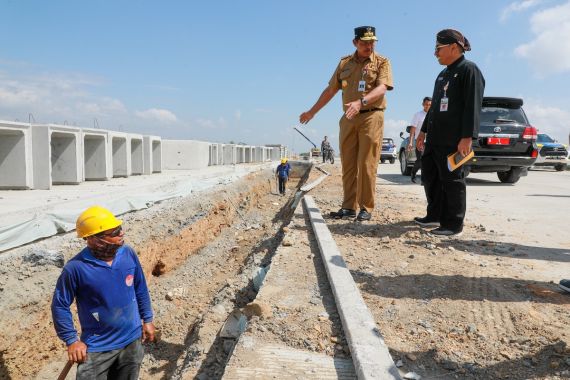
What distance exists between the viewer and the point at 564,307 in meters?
2.49

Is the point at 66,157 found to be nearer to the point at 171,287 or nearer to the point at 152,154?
the point at 152,154

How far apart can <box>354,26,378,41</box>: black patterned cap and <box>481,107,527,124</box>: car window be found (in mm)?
5584

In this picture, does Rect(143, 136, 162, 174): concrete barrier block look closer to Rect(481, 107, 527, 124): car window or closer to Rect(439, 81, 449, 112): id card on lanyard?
Rect(481, 107, 527, 124): car window

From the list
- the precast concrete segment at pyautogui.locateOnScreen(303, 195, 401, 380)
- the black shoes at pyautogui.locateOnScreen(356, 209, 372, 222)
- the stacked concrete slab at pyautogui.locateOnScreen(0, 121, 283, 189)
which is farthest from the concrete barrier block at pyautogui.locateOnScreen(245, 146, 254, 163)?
the precast concrete segment at pyautogui.locateOnScreen(303, 195, 401, 380)

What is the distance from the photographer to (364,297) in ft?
8.86

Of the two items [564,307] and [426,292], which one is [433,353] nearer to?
[426,292]

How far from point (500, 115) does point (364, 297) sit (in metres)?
7.96

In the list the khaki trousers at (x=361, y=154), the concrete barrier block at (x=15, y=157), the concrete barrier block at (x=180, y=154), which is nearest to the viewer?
the khaki trousers at (x=361, y=154)

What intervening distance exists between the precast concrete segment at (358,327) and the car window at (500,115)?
7.20 m

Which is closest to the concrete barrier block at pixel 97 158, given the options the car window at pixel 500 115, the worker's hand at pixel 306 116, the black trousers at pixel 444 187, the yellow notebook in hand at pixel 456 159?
the worker's hand at pixel 306 116

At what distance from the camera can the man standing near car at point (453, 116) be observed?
384 centimetres

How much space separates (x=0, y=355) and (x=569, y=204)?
7.89 metres

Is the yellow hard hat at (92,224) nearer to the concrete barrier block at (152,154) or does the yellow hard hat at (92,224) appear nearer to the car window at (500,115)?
the car window at (500,115)

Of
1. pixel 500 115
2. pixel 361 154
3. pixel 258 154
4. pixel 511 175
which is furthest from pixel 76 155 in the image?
pixel 258 154
